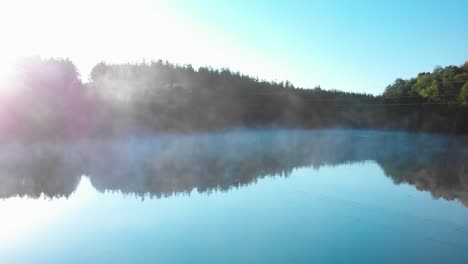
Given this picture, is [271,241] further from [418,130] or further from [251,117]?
[418,130]

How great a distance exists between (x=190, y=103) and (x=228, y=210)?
18.5m

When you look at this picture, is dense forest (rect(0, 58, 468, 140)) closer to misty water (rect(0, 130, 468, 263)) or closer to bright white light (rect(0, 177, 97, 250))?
misty water (rect(0, 130, 468, 263))

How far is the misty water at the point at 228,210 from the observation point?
4805 millimetres

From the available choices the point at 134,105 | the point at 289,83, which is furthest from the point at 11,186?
the point at 289,83

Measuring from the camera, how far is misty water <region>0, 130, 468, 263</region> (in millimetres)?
4805

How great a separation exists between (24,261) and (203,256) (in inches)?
96.5

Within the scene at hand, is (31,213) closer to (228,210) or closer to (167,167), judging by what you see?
(228,210)

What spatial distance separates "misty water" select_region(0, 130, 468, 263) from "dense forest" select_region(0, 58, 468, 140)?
18.7 feet

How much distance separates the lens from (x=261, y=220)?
6.23m

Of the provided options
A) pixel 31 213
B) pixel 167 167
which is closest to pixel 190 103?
pixel 167 167

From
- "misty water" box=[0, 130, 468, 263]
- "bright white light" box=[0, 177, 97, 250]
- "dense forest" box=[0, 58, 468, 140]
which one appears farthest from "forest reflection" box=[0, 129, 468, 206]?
"dense forest" box=[0, 58, 468, 140]

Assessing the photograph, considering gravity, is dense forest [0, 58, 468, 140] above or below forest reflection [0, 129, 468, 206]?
above

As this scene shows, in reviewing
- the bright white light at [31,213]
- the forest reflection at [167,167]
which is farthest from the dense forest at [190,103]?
the bright white light at [31,213]

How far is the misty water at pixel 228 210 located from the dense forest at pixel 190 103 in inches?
225
